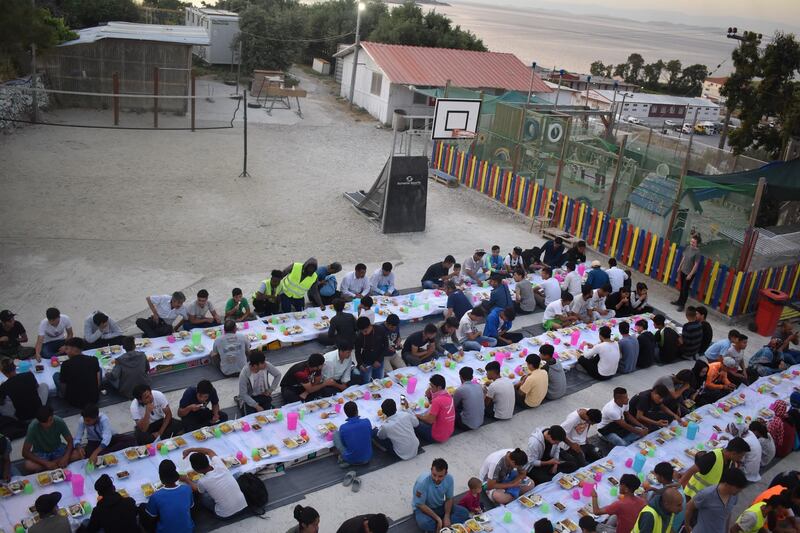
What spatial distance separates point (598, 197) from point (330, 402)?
14.2m

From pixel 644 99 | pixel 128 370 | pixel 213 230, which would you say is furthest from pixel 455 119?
pixel 644 99

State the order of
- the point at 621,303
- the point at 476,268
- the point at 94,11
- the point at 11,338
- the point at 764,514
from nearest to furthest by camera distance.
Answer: the point at 764,514, the point at 11,338, the point at 621,303, the point at 476,268, the point at 94,11

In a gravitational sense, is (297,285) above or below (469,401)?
above

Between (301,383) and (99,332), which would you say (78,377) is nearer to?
(99,332)

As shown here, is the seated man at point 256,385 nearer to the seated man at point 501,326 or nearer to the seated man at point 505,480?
the seated man at point 505,480

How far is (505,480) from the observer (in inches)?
335

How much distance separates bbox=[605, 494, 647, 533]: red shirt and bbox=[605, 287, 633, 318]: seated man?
7.69 m

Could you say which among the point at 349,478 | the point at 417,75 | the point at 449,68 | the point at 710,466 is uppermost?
the point at 449,68

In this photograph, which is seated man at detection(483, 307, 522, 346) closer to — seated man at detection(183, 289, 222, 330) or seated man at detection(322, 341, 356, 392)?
seated man at detection(322, 341, 356, 392)

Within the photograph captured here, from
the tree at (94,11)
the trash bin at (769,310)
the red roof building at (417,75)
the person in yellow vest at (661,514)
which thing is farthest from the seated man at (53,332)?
the tree at (94,11)

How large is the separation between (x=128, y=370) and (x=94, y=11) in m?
37.2

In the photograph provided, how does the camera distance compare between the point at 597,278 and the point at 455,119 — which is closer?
the point at 597,278

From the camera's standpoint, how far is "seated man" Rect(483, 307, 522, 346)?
12.6 meters

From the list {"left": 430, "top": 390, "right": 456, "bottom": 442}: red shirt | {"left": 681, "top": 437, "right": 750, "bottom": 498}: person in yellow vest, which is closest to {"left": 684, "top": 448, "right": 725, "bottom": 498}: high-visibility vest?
{"left": 681, "top": 437, "right": 750, "bottom": 498}: person in yellow vest
